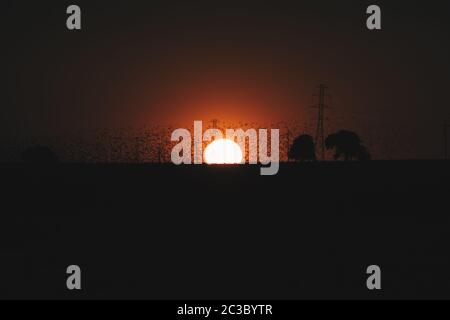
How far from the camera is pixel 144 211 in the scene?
18.8 meters

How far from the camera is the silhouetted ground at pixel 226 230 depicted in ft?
41.8

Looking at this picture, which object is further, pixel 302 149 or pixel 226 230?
pixel 302 149

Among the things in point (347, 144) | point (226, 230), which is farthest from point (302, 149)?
point (226, 230)

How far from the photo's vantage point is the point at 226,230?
54.9 feet

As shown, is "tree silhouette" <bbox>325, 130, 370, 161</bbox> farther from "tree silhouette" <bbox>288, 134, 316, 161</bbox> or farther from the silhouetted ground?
the silhouetted ground

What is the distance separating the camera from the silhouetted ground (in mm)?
12734

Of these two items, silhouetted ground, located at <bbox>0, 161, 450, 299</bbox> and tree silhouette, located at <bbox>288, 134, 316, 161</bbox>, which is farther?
tree silhouette, located at <bbox>288, 134, 316, 161</bbox>

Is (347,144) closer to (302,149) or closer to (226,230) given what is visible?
(302,149)

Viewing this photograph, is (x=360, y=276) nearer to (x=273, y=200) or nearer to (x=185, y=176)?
(x=273, y=200)

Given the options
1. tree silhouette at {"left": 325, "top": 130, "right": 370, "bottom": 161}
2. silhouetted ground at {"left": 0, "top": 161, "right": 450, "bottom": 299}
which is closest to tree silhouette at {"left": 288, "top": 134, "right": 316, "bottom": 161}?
tree silhouette at {"left": 325, "top": 130, "right": 370, "bottom": 161}

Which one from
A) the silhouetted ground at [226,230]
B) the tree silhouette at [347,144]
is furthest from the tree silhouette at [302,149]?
the silhouetted ground at [226,230]
